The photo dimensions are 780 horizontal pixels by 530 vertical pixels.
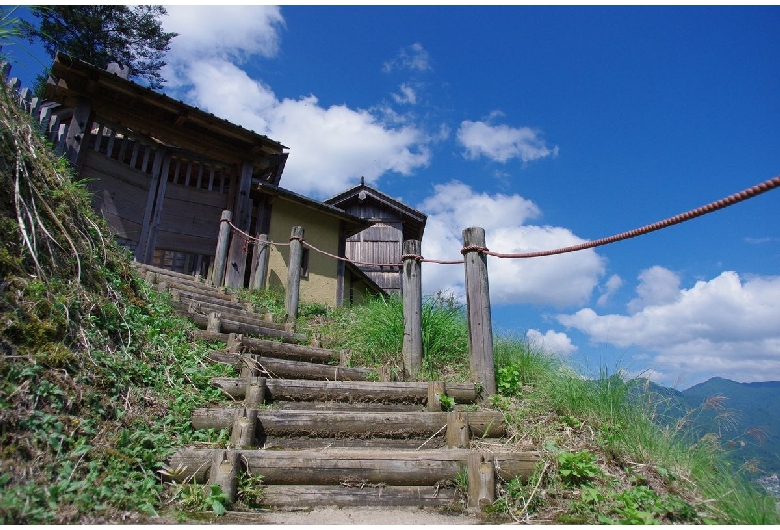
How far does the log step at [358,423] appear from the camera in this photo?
3.32 meters

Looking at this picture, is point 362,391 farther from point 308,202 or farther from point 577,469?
point 308,202

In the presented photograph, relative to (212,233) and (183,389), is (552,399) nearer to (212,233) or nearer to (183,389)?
(183,389)

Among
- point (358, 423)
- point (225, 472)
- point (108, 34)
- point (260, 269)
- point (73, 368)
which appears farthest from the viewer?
point (108, 34)

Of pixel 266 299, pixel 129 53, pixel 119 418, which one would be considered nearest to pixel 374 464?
pixel 119 418

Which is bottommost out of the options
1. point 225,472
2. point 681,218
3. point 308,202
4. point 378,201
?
point 225,472

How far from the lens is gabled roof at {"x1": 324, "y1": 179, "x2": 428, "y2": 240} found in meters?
19.6

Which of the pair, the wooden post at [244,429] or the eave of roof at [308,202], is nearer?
the wooden post at [244,429]

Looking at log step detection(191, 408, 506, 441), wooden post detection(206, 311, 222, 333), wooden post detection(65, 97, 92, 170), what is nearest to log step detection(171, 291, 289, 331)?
wooden post detection(206, 311, 222, 333)

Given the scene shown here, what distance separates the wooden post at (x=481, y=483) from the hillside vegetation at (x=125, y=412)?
0.22 ft

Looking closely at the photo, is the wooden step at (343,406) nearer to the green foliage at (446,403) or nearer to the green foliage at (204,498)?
the green foliage at (446,403)

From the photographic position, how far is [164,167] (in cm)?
996

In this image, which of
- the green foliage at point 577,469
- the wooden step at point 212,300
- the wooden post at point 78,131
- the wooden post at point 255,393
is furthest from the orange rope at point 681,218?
the wooden post at point 78,131

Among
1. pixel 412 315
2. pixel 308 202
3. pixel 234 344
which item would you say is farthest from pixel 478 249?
pixel 308 202

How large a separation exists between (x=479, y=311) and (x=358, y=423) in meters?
1.51
